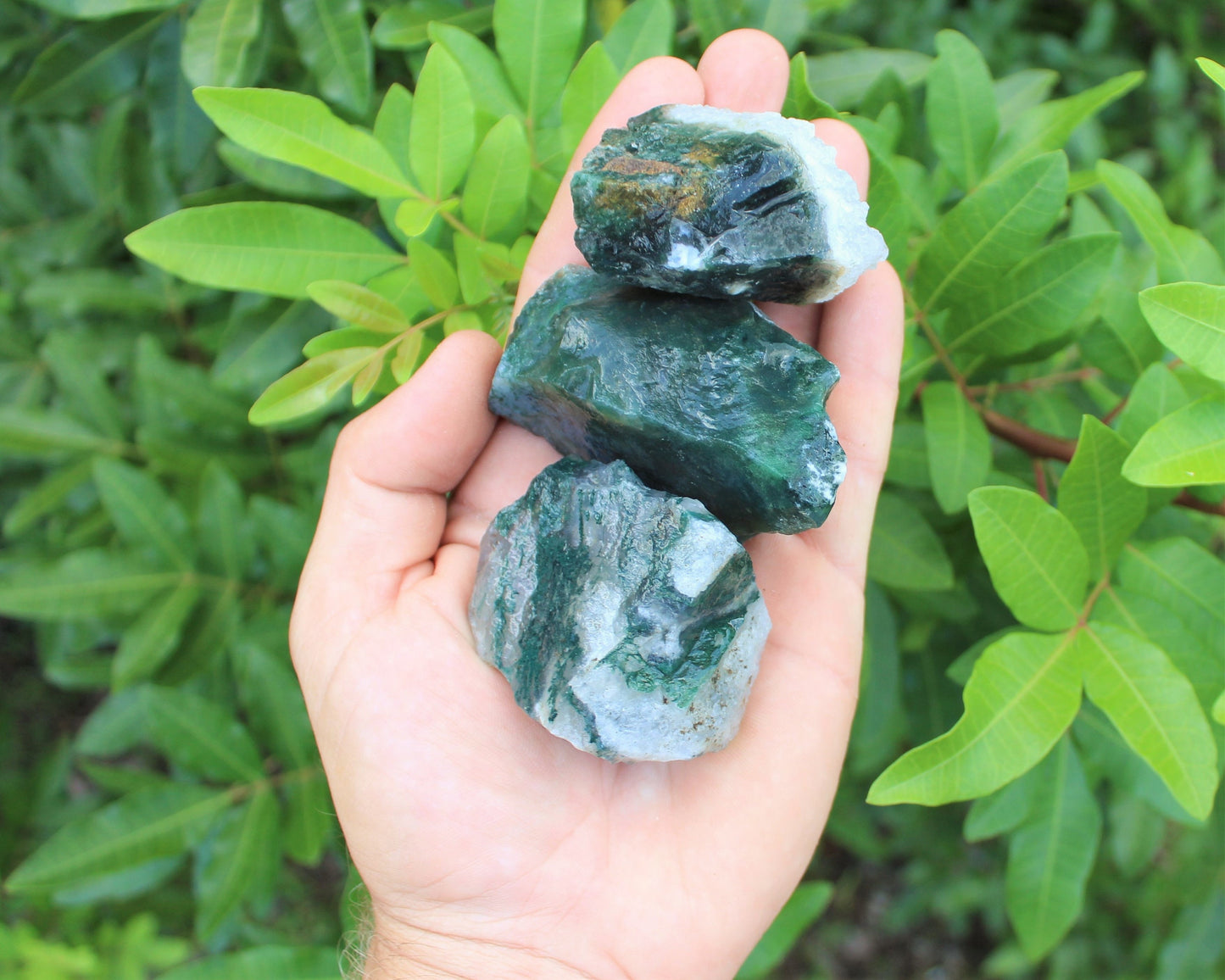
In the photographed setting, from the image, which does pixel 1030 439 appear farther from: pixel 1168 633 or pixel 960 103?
pixel 960 103

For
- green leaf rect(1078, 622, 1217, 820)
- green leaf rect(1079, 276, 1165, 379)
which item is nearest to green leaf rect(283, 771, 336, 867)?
green leaf rect(1078, 622, 1217, 820)

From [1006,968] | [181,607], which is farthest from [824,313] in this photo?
[1006,968]

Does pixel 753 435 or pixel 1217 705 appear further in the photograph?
pixel 753 435

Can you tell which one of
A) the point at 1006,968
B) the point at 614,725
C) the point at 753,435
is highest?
the point at 753,435

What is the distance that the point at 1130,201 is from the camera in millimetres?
1816

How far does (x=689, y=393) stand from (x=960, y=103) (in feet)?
3.03

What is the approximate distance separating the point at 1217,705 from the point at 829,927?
2970 mm

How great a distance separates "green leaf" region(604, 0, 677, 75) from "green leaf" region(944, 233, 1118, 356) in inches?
35.1

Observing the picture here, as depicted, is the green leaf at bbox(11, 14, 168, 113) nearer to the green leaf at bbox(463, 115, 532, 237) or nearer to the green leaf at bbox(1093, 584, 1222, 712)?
the green leaf at bbox(463, 115, 532, 237)

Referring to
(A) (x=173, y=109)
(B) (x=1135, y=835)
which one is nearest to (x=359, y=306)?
(A) (x=173, y=109)

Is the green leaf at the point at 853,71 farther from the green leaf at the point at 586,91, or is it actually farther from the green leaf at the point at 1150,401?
the green leaf at the point at 1150,401

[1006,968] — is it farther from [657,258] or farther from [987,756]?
[657,258]

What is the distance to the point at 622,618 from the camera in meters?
Result: 1.62

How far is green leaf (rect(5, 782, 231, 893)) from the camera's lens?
2086mm
